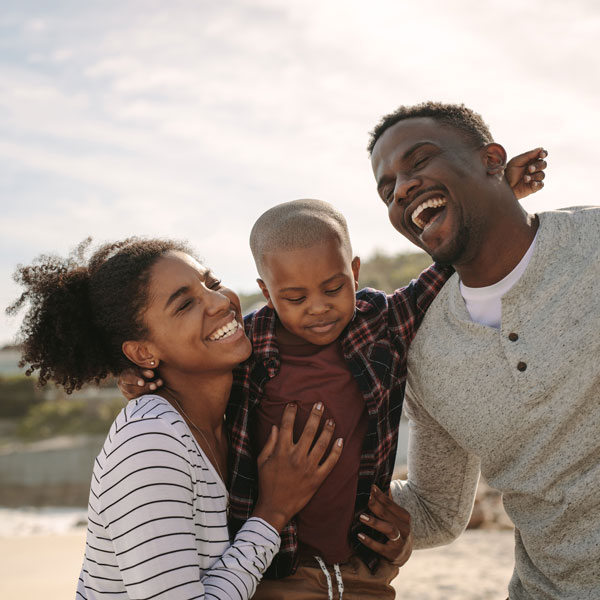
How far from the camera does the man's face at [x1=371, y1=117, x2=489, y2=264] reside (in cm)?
271

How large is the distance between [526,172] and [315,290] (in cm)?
110

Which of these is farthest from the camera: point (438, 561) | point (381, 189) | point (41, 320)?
point (438, 561)

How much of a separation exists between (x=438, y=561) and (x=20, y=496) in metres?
13.5

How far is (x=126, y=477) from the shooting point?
219 centimetres

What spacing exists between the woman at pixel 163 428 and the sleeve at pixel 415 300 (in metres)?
0.56

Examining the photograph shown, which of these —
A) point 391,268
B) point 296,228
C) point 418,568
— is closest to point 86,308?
point 296,228

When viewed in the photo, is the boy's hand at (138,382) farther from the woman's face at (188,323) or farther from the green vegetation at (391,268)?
the green vegetation at (391,268)

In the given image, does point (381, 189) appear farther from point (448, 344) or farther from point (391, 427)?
point (391, 427)

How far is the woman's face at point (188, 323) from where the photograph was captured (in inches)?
105

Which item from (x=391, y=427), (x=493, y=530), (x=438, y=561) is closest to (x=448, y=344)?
(x=391, y=427)

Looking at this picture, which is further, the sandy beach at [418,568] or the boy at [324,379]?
the sandy beach at [418,568]

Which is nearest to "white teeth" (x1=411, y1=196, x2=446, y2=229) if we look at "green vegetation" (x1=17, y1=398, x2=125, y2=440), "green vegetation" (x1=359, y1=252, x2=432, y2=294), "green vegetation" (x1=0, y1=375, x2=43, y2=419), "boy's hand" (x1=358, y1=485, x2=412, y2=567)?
"boy's hand" (x1=358, y1=485, x2=412, y2=567)

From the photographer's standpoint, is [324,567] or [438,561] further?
[438,561]

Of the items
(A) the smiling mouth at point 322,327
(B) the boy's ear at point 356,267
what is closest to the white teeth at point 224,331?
(A) the smiling mouth at point 322,327
